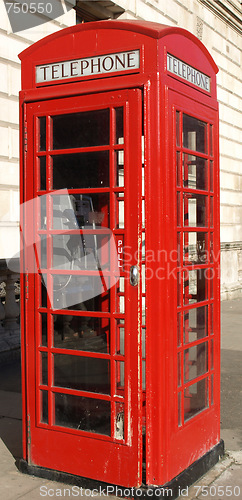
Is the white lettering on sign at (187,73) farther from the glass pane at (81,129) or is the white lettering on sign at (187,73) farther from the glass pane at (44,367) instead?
the glass pane at (44,367)

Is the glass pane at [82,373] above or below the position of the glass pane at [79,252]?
below

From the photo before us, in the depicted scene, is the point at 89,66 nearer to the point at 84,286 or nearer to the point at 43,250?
the point at 43,250

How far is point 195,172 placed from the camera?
3.71 metres

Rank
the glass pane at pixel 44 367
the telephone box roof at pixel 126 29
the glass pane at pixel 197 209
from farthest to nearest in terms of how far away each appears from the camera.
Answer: the glass pane at pixel 197 209 < the glass pane at pixel 44 367 < the telephone box roof at pixel 126 29

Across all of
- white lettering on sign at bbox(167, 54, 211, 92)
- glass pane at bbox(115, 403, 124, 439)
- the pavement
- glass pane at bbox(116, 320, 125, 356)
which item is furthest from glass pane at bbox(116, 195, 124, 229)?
the pavement

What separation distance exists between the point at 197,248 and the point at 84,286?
29.9 inches

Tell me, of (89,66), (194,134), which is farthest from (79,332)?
(89,66)

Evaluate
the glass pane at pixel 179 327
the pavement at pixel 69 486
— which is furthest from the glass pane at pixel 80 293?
the pavement at pixel 69 486

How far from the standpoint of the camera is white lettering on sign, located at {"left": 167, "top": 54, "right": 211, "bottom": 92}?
11.0 feet

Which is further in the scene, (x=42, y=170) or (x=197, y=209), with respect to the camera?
(x=197, y=209)

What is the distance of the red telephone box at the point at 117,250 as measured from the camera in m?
3.27

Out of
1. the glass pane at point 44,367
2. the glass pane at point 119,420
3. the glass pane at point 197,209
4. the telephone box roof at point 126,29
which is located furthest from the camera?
the glass pane at point 197,209

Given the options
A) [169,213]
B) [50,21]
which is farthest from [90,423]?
[50,21]

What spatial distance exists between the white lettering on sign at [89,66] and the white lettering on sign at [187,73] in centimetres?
21
